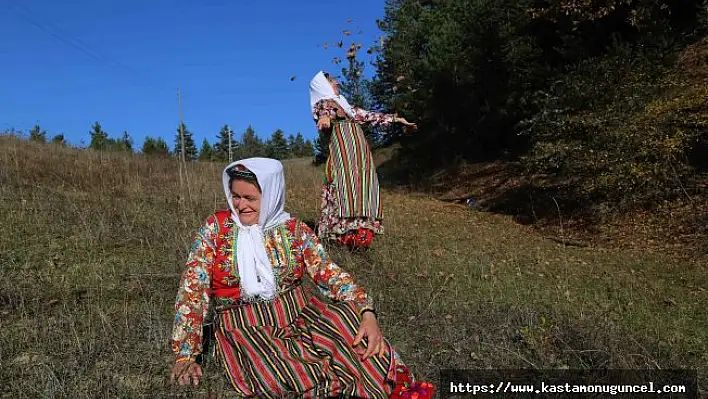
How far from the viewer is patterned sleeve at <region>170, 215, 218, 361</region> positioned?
2.47m

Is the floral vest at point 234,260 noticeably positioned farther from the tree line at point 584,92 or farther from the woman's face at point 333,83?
the tree line at point 584,92

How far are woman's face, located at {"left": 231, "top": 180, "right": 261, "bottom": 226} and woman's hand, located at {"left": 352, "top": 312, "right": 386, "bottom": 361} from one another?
79 cm

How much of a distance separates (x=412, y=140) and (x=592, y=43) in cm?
1104

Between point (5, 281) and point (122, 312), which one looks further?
point (5, 281)

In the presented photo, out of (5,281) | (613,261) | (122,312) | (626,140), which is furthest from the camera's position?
(626,140)

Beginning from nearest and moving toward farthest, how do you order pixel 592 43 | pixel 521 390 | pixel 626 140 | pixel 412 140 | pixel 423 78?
1. pixel 521 390
2. pixel 626 140
3. pixel 592 43
4. pixel 423 78
5. pixel 412 140

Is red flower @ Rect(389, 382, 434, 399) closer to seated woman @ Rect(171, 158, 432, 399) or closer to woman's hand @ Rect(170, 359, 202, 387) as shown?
seated woman @ Rect(171, 158, 432, 399)

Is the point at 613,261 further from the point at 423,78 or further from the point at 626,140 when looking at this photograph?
the point at 423,78

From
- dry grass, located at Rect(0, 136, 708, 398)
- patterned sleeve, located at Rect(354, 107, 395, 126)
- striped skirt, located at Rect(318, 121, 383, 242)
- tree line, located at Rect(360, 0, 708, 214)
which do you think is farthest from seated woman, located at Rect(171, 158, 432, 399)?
tree line, located at Rect(360, 0, 708, 214)

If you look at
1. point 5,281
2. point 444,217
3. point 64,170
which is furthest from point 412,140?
point 5,281

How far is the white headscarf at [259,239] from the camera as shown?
2686 millimetres

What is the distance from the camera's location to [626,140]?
836cm

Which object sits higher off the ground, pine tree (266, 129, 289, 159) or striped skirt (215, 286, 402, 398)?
pine tree (266, 129, 289, 159)

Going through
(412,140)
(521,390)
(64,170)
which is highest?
(412,140)
